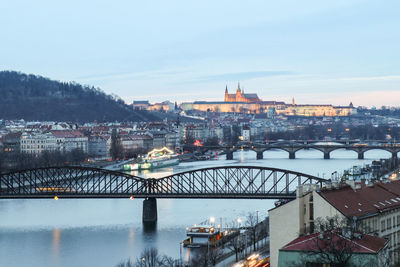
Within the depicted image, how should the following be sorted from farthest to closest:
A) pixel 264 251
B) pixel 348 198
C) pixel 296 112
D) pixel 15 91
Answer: pixel 296 112 < pixel 15 91 < pixel 264 251 < pixel 348 198

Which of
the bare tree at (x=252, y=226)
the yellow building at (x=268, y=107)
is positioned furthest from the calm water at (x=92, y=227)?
the yellow building at (x=268, y=107)

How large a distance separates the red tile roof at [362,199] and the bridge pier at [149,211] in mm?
8712

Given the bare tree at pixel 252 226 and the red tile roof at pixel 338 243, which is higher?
the red tile roof at pixel 338 243

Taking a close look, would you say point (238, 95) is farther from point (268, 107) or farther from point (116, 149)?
point (116, 149)

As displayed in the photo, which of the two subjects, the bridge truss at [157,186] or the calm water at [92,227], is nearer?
the calm water at [92,227]

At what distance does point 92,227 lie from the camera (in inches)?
985

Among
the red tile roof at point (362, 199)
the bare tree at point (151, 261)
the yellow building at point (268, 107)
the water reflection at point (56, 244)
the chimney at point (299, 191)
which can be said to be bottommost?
the water reflection at point (56, 244)

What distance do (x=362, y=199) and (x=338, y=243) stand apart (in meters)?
5.31

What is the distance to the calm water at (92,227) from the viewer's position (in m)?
20.7

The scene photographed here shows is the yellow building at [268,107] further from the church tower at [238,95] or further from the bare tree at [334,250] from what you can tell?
the bare tree at [334,250]

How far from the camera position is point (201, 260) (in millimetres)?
17484

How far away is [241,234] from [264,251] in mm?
3114

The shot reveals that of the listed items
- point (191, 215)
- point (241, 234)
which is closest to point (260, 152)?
point (191, 215)

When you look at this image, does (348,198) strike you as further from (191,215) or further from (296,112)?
(296,112)
